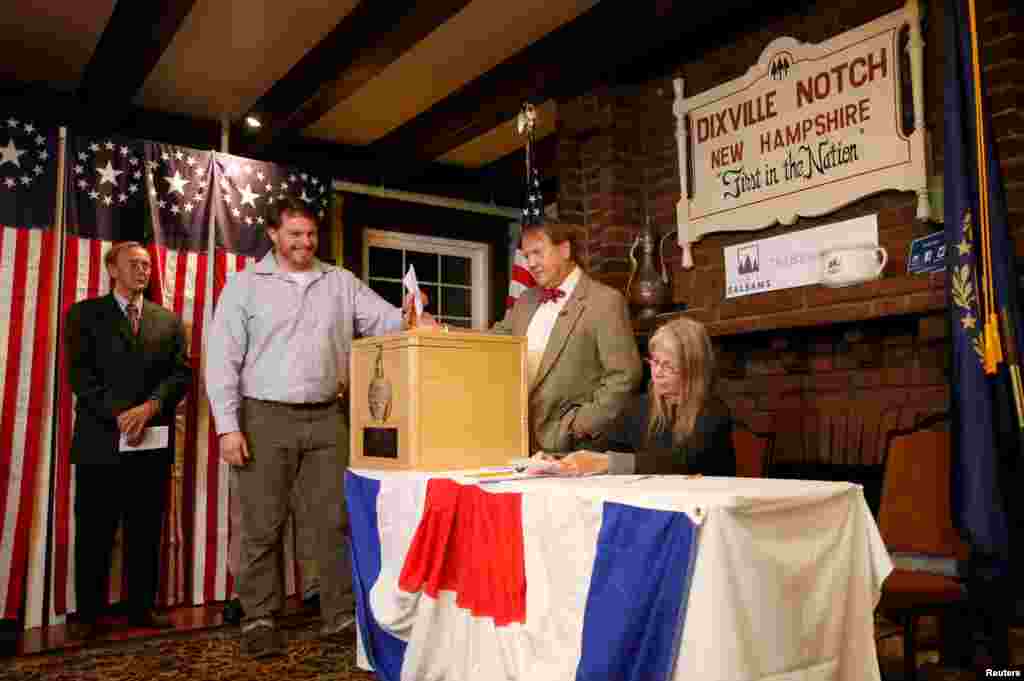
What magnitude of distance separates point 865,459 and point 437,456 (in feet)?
5.78

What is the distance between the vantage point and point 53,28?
3.83m

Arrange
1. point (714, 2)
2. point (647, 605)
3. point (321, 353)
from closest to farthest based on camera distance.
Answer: point (647, 605)
point (321, 353)
point (714, 2)

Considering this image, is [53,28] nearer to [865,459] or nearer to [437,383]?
[437,383]

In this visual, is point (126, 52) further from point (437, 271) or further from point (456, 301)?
point (456, 301)

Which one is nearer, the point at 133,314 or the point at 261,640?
the point at 261,640

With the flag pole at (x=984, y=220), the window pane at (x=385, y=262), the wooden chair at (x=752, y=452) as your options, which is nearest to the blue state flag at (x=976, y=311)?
the flag pole at (x=984, y=220)

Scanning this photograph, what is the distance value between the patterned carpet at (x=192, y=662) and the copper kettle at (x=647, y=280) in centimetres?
187

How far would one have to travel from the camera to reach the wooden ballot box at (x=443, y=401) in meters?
2.29

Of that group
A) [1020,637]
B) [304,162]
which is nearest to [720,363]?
[1020,637]

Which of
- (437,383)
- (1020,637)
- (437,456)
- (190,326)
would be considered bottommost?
(1020,637)

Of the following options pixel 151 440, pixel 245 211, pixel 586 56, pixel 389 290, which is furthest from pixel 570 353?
pixel 389 290

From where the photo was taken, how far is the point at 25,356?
12.3 ft

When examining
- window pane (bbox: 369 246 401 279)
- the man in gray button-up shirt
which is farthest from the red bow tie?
window pane (bbox: 369 246 401 279)

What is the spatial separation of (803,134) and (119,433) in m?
3.12
